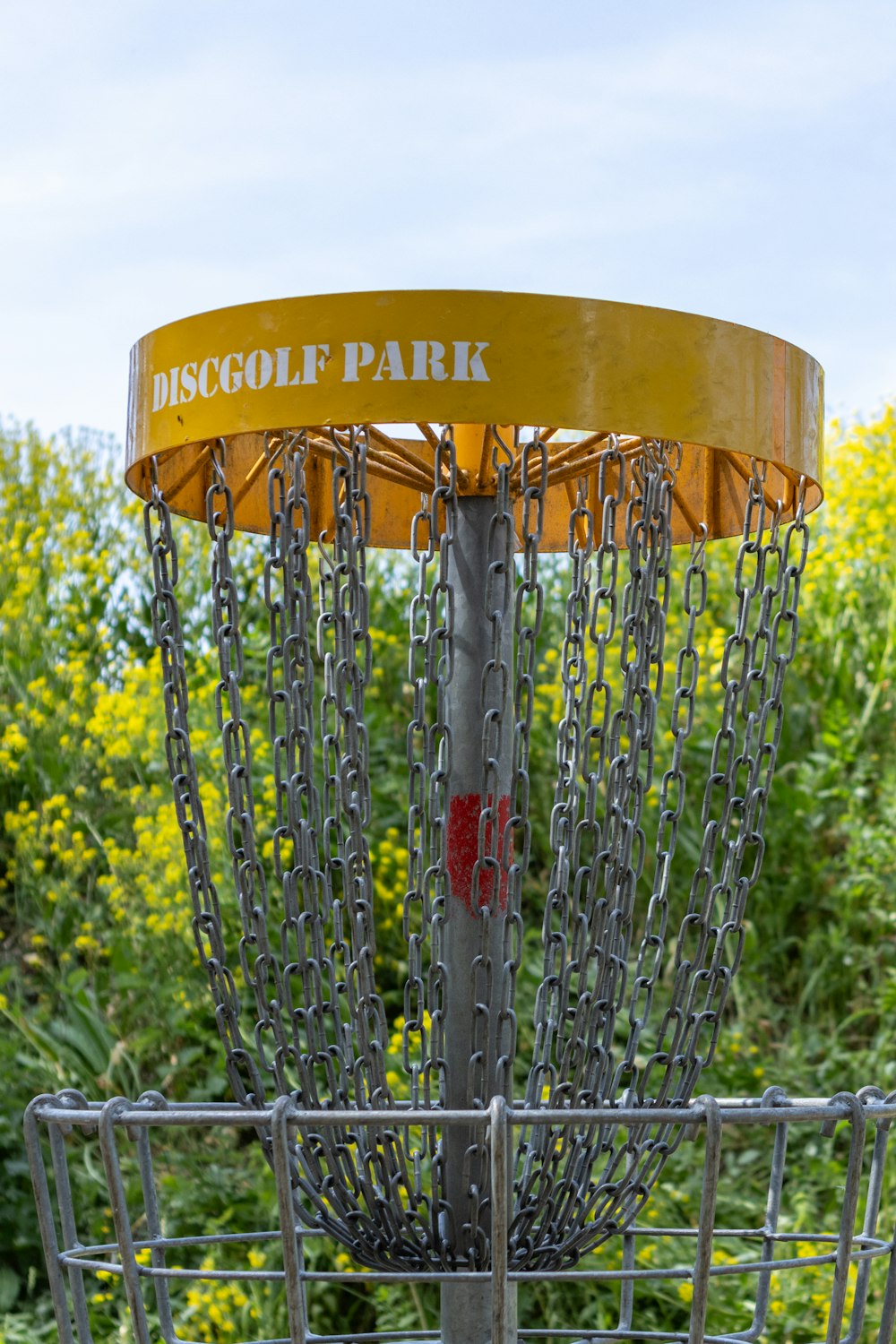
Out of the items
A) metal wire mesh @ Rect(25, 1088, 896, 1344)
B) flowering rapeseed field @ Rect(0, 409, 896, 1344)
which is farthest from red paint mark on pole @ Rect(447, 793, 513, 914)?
flowering rapeseed field @ Rect(0, 409, 896, 1344)

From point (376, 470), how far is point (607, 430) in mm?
380

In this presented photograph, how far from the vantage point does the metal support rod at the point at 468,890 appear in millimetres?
1210

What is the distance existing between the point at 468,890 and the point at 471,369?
46cm

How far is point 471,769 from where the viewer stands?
123 centimetres

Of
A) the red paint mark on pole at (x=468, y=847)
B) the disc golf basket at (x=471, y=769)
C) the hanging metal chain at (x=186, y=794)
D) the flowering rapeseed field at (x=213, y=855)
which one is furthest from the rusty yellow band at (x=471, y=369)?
the flowering rapeseed field at (x=213, y=855)

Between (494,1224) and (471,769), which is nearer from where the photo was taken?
(494,1224)

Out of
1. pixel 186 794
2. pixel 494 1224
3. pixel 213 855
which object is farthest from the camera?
pixel 213 855

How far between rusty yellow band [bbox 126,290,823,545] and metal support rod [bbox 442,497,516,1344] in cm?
20

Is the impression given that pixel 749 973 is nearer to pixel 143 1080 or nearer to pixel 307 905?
pixel 143 1080

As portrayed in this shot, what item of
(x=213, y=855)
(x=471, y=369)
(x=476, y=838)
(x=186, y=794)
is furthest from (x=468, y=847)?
(x=213, y=855)

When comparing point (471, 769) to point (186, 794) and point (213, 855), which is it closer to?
point (186, 794)

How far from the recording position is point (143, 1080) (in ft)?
10.7

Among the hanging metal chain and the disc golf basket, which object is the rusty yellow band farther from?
the hanging metal chain

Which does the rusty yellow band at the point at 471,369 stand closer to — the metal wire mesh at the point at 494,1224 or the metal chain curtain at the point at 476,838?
the metal chain curtain at the point at 476,838
